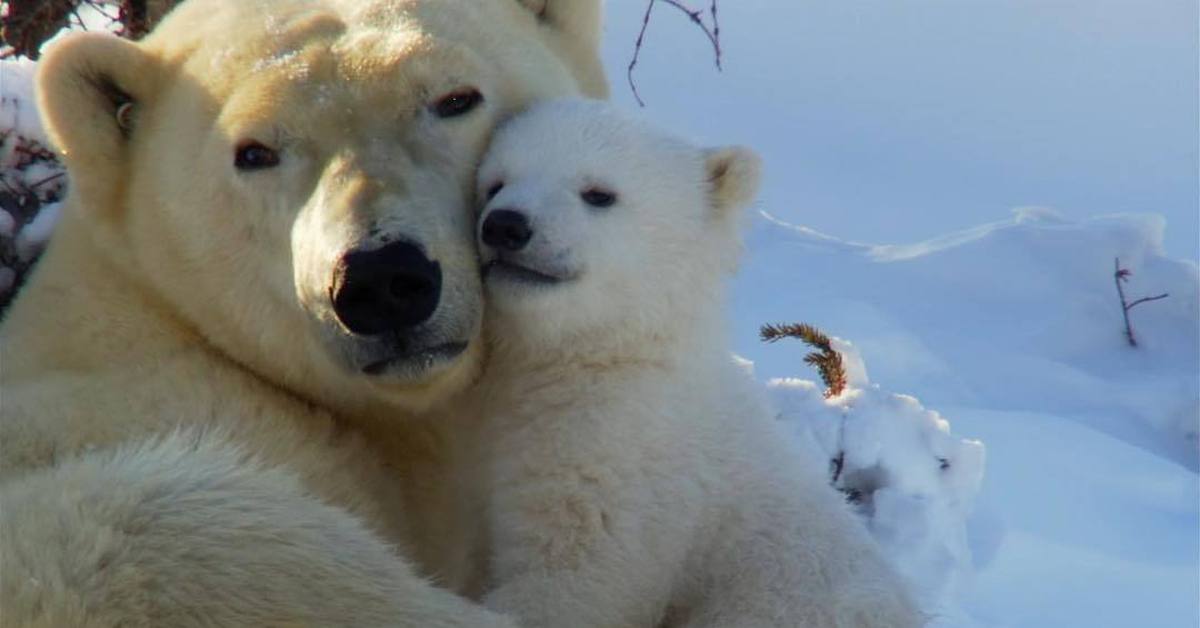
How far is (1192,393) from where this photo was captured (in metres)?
6.18

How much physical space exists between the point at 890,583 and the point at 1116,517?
121 inches

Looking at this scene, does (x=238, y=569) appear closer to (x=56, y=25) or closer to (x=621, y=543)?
(x=621, y=543)

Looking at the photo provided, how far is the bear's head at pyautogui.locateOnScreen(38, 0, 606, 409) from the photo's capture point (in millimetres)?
2400

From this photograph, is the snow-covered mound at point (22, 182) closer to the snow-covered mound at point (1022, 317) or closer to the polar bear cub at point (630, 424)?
the polar bear cub at point (630, 424)

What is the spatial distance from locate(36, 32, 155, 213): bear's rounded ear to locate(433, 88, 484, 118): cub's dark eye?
59 cm

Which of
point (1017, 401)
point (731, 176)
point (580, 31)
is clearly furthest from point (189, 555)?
point (1017, 401)

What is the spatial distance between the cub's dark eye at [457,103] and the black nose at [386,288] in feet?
1.27

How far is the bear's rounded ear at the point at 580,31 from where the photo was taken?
310 cm

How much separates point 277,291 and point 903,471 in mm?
2304

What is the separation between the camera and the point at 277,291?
8.84 feet

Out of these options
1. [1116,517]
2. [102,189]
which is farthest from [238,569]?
[1116,517]

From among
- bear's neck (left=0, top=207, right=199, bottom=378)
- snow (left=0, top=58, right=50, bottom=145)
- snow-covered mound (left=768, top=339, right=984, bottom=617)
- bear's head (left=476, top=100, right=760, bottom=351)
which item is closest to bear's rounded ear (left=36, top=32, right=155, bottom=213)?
bear's neck (left=0, top=207, right=199, bottom=378)

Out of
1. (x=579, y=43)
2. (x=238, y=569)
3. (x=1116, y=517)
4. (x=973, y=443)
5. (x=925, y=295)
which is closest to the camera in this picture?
(x=238, y=569)

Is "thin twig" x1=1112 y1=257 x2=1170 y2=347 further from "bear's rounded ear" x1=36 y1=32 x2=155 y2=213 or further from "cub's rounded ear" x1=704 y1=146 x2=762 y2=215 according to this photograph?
"bear's rounded ear" x1=36 y1=32 x2=155 y2=213
